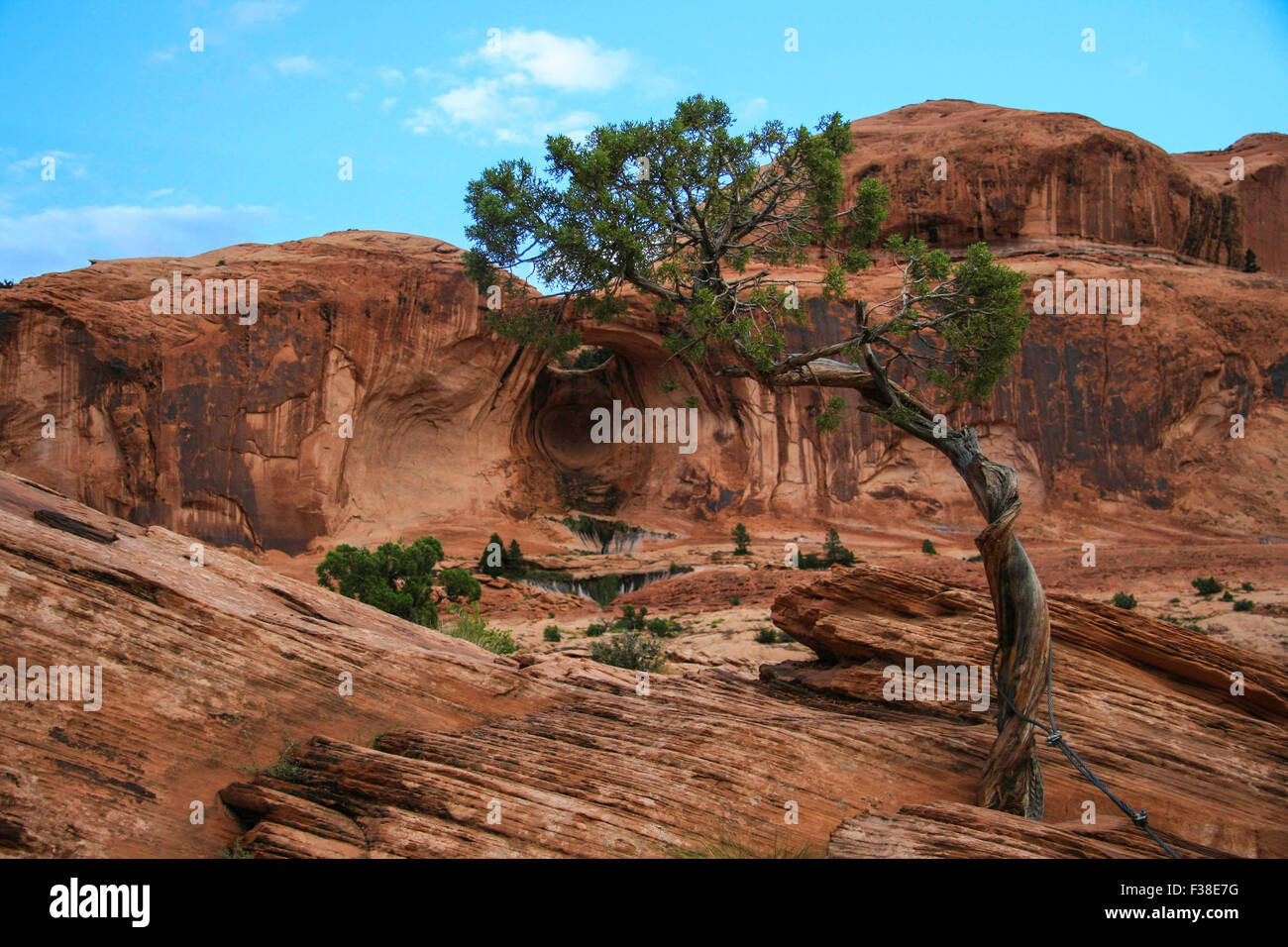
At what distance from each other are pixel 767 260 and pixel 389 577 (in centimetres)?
1018

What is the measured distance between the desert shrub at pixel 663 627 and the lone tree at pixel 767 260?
770cm

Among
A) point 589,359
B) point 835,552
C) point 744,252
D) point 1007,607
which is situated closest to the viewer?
point 1007,607

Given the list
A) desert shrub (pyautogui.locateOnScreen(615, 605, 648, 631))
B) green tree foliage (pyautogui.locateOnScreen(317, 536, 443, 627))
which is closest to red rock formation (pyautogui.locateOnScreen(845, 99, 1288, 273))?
desert shrub (pyautogui.locateOnScreen(615, 605, 648, 631))

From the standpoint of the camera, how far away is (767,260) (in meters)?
12.9

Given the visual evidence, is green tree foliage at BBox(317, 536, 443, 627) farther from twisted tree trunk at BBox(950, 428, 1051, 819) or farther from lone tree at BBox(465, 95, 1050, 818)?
twisted tree trunk at BBox(950, 428, 1051, 819)

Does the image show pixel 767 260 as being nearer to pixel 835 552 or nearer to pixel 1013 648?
pixel 1013 648

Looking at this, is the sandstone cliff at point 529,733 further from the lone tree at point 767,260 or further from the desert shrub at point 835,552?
the desert shrub at point 835,552

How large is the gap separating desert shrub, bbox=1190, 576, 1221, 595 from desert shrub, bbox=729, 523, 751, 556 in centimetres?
1271

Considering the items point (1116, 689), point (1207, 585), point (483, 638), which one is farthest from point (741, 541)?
point (1116, 689)

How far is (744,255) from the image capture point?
38.5 ft

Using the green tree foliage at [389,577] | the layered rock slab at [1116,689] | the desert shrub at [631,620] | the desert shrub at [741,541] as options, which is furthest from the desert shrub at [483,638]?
the desert shrub at [741,541]

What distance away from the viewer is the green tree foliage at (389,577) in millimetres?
16688
